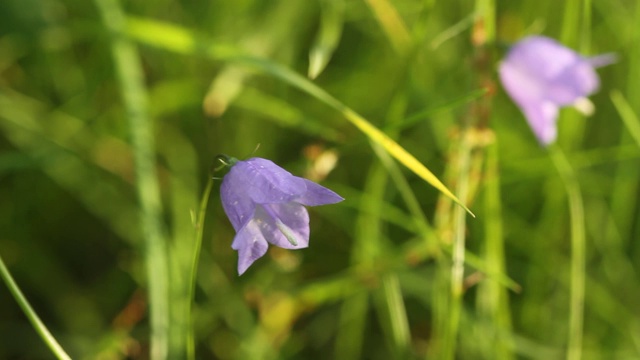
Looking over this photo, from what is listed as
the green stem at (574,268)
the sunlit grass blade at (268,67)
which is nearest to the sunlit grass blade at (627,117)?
the green stem at (574,268)

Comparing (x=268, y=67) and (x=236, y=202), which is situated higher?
(x=268, y=67)

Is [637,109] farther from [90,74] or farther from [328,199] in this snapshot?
[90,74]

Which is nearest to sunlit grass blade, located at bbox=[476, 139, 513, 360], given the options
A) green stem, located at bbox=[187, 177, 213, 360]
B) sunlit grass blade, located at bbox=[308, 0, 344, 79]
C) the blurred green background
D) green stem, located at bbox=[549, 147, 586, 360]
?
the blurred green background

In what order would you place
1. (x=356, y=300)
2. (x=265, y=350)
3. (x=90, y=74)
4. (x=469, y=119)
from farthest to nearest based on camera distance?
(x=90, y=74) → (x=356, y=300) → (x=265, y=350) → (x=469, y=119)

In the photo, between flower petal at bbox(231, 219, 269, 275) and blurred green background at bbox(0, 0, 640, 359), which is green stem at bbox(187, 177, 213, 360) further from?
blurred green background at bbox(0, 0, 640, 359)

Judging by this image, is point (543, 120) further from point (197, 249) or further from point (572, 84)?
point (197, 249)

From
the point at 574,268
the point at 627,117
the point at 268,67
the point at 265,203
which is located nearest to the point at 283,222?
the point at 265,203

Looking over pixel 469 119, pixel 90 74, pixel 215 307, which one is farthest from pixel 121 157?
pixel 469 119
